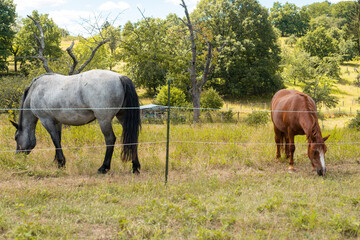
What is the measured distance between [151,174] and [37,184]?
6.86ft

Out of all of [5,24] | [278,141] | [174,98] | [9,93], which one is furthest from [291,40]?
[278,141]

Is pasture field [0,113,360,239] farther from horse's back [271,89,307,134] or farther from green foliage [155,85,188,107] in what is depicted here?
green foliage [155,85,188,107]

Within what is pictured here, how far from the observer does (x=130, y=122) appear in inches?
226

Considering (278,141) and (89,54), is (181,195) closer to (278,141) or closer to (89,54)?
(278,141)

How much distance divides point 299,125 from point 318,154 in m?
0.77

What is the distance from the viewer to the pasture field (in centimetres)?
345

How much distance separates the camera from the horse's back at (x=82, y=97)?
5.76 meters

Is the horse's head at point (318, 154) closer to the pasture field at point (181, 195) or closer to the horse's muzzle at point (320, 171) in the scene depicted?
the horse's muzzle at point (320, 171)

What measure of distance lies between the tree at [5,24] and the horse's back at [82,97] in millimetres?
33429

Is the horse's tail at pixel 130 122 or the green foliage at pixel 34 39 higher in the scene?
the green foliage at pixel 34 39

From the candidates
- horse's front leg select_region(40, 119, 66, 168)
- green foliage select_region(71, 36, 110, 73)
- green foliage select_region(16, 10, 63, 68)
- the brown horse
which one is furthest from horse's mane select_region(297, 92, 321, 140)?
green foliage select_region(16, 10, 63, 68)

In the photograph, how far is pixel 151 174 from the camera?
5.92 metres

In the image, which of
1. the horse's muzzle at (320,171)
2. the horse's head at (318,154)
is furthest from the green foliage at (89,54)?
the horse's muzzle at (320,171)

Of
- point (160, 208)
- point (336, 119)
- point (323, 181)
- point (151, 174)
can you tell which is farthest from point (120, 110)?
point (336, 119)
